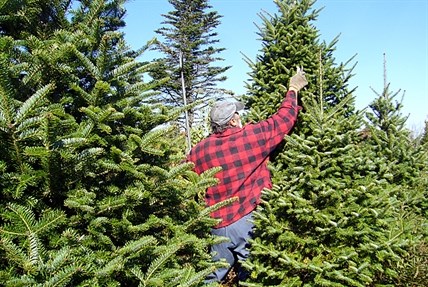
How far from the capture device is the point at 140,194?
222cm

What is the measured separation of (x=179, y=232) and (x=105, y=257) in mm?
570

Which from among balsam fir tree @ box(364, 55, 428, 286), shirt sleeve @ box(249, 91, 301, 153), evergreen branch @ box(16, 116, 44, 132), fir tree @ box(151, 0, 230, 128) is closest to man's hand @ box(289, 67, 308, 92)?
shirt sleeve @ box(249, 91, 301, 153)

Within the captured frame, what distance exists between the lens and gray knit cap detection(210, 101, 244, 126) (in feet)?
11.9

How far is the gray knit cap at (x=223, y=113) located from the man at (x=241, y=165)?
10 millimetres

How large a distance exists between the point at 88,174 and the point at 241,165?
5.44 feet

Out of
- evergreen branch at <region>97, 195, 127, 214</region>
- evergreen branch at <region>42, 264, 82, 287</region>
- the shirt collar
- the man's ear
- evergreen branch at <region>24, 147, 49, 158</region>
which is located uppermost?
the man's ear

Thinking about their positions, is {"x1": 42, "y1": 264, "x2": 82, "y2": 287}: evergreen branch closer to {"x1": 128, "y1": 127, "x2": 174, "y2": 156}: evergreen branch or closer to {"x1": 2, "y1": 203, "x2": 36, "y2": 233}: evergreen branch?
{"x1": 2, "y1": 203, "x2": 36, "y2": 233}: evergreen branch

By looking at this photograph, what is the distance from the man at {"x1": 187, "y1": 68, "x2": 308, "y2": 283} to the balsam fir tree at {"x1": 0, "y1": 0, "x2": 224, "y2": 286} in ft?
2.24

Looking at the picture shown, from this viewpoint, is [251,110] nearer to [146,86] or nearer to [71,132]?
[146,86]

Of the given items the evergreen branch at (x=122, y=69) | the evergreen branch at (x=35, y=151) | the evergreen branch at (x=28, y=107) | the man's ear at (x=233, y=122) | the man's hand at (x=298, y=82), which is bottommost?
the evergreen branch at (x=35, y=151)

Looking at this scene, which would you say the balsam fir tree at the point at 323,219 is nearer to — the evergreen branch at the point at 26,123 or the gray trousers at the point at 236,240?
the gray trousers at the point at 236,240

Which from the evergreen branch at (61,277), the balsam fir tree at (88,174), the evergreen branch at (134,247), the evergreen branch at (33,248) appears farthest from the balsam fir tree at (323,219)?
the evergreen branch at (33,248)

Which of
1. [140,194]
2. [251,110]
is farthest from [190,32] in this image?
[140,194]

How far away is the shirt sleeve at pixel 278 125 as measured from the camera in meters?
3.35
